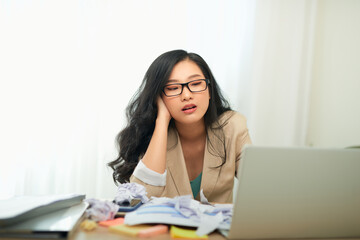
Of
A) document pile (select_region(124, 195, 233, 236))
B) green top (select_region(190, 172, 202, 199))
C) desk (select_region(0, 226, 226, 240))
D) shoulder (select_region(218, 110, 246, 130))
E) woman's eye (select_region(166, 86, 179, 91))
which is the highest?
woman's eye (select_region(166, 86, 179, 91))

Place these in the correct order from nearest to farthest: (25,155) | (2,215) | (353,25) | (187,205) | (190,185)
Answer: (2,215) < (187,205) < (190,185) < (25,155) < (353,25)

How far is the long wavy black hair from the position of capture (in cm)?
165

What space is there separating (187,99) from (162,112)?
189mm

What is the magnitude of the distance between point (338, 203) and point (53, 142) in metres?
2.24

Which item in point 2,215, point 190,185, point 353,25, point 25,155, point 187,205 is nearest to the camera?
point 2,215

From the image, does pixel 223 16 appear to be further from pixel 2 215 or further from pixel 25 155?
pixel 2 215

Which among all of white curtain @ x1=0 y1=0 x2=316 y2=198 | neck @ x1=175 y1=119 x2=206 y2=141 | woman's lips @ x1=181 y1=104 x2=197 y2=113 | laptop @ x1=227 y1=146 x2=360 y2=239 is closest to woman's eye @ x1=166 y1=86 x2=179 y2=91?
woman's lips @ x1=181 y1=104 x2=197 y2=113

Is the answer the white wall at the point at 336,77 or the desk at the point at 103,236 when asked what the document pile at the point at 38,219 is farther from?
the white wall at the point at 336,77

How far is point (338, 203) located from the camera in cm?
68

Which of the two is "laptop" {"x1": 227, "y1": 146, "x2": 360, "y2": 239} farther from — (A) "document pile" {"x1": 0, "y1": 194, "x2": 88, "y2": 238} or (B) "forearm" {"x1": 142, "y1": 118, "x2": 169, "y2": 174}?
(B) "forearm" {"x1": 142, "y1": 118, "x2": 169, "y2": 174}

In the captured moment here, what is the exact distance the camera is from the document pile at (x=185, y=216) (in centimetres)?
76

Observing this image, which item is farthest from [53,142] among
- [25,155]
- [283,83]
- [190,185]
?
[283,83]

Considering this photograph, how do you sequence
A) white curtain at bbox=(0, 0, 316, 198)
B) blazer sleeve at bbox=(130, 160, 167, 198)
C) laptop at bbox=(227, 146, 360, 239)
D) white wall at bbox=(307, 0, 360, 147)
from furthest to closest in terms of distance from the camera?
white wall at bbox=(307, 0, 360, 147)
white curtain at bbox=(0, 0, 316, 198)
blazer sleeve at bbox=(130, 160, 167, 198)
laptop at bbox=(227, 146, 360, 239)

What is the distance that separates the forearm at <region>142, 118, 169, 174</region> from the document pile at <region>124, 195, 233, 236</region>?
63cm
